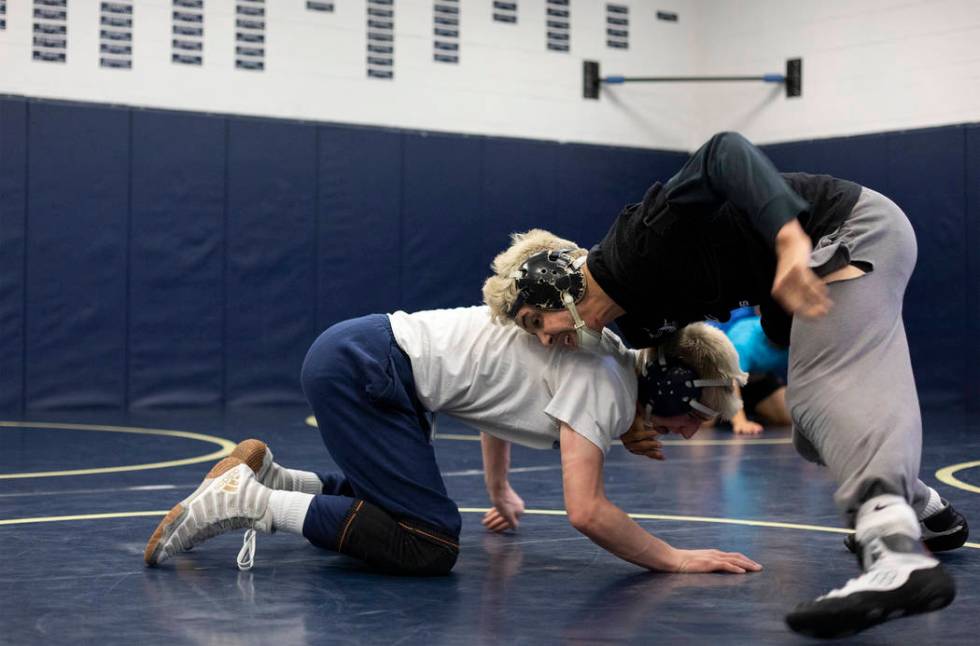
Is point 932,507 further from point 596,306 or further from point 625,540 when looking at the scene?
point 596,306

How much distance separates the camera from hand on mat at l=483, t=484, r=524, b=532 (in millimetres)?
3881

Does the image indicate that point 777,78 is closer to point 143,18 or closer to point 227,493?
point 143,18

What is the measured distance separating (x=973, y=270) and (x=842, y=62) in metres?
1.90

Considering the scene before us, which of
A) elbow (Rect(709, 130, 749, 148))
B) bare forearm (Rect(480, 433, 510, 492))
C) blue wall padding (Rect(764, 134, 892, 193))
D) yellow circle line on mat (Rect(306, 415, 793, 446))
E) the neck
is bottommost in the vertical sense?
yellow circle line on mat (Rect(306, 415, 793, 446))

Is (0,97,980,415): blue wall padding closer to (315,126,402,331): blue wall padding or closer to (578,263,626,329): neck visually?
(315,126,402,331): blue wall padding

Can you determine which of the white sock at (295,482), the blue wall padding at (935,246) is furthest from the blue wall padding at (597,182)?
the white sock at (295,482)

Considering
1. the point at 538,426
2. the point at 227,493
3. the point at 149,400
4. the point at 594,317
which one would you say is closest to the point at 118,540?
the point at 227,493

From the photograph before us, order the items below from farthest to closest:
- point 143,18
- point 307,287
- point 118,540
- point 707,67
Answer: point 707,67
point 307,287
point 143,18
point 118,540

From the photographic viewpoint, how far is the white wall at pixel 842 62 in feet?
Result: 31.0

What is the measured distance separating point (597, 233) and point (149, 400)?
3687mm

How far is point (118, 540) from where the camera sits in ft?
12.3

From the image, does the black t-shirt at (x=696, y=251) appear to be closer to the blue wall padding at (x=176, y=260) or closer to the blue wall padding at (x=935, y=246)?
the blue wall padding at (x=176, y=260)

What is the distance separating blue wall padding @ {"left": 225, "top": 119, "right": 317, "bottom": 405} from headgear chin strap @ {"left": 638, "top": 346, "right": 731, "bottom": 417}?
250 inches

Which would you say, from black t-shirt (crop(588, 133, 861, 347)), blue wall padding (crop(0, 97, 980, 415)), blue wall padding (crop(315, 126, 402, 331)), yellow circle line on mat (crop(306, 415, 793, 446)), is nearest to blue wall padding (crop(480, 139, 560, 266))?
blue wall padding (crop(0, 97, 980, 415))
